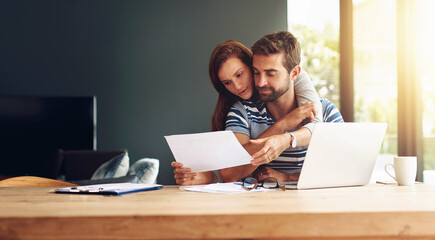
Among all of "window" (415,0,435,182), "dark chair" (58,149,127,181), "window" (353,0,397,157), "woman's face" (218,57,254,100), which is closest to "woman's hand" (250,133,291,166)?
"woman's face" (218,57,254,100)

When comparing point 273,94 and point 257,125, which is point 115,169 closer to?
point 257,125

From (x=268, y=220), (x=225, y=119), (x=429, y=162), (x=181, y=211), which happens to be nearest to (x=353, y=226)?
(x=268, y=220)

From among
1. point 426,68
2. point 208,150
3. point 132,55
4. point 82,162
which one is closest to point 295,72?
point 208,150

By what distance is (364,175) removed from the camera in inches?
59.2

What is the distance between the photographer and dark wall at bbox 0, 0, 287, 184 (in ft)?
14.7

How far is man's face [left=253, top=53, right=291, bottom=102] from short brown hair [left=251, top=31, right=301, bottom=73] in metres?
0.02

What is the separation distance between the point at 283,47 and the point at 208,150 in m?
0.76

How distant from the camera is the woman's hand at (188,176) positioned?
5.11 feet

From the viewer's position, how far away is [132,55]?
4.56 m

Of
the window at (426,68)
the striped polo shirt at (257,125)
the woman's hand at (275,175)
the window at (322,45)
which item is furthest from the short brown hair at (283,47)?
the window at (322,45)

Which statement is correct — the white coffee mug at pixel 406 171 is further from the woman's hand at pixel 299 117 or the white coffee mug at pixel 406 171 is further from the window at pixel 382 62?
the window at pixel 382 62

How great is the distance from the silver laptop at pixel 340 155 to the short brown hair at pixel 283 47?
62 cm

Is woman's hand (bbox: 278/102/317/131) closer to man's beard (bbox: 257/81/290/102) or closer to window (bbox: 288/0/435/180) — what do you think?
man's beard (bbox: 257/81/290/102)

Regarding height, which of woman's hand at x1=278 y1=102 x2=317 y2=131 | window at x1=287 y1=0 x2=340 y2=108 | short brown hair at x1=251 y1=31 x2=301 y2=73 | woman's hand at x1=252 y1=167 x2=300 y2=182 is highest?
window at x1=287 y1=0 x2=340 y2=108
